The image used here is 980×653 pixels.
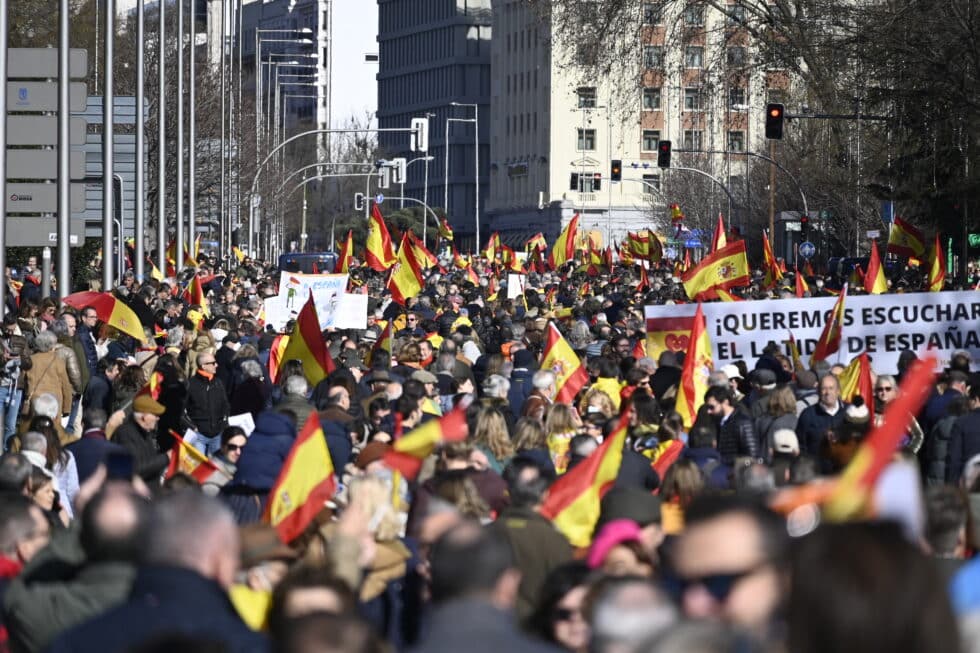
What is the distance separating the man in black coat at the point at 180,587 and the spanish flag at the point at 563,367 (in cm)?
1114

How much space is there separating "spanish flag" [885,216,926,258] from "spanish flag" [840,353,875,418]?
21300 mm

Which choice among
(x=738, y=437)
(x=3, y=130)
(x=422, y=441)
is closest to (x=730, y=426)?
(x=738, y=437)

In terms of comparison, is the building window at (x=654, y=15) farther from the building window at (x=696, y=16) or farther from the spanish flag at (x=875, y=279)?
the spanish flag at (x=875, y=279)

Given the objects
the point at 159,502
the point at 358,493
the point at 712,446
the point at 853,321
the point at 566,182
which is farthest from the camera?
the point at 566,182

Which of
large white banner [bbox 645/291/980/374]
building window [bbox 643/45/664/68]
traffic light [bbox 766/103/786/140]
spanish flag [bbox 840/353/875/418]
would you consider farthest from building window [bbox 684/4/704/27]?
spanish flag [bbox 840/353/875/418]

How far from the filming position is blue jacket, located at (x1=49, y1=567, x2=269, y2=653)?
4773 mm

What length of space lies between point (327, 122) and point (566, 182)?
182 feet

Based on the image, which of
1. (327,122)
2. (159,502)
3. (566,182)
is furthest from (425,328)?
(327,122)

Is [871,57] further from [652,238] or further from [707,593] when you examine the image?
[707,593]

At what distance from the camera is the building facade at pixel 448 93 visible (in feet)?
526

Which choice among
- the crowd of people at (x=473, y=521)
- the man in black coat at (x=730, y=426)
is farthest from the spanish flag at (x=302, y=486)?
the man in black coat at (x=730, y=426)

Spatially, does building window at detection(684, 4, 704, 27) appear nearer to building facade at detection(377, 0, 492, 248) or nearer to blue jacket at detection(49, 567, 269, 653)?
blue jacket at detection(49, 567, 269, 653)

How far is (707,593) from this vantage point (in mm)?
4449

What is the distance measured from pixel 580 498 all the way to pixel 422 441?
70cm
